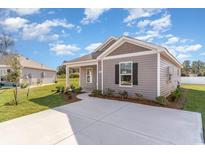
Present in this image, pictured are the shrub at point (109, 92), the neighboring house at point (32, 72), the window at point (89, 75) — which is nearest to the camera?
the shrub at point (109, 92)

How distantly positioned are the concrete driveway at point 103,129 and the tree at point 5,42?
2308 centimetres

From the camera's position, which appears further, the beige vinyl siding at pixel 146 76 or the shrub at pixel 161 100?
the beige vinyl siding at pixel 146 76

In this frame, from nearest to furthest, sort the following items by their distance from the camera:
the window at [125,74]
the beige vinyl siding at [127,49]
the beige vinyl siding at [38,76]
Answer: the beige vinyl siding at [127,49]
the window at [125,74]
the beige vinyl siding at [38,76]

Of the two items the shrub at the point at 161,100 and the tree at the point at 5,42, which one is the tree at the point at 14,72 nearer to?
the shrub at the point at 161,100

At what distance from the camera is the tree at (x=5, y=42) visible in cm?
2248

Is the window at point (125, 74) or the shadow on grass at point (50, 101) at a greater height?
the window at point (125, 74)

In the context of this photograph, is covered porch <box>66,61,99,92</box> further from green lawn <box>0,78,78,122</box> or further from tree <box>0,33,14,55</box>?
tree <box>0,33,14,55</box>

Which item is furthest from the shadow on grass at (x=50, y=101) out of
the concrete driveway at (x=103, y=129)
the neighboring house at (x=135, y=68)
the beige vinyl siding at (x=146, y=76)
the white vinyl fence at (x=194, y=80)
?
the white vinyl fence at (x=194, y=80)

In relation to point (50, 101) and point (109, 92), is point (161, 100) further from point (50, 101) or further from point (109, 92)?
point (50, 101)

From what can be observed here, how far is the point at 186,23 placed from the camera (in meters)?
8.98

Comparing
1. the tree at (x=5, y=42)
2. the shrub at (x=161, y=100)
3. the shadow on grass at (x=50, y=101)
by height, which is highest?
the tree at (x=5, y=42)
